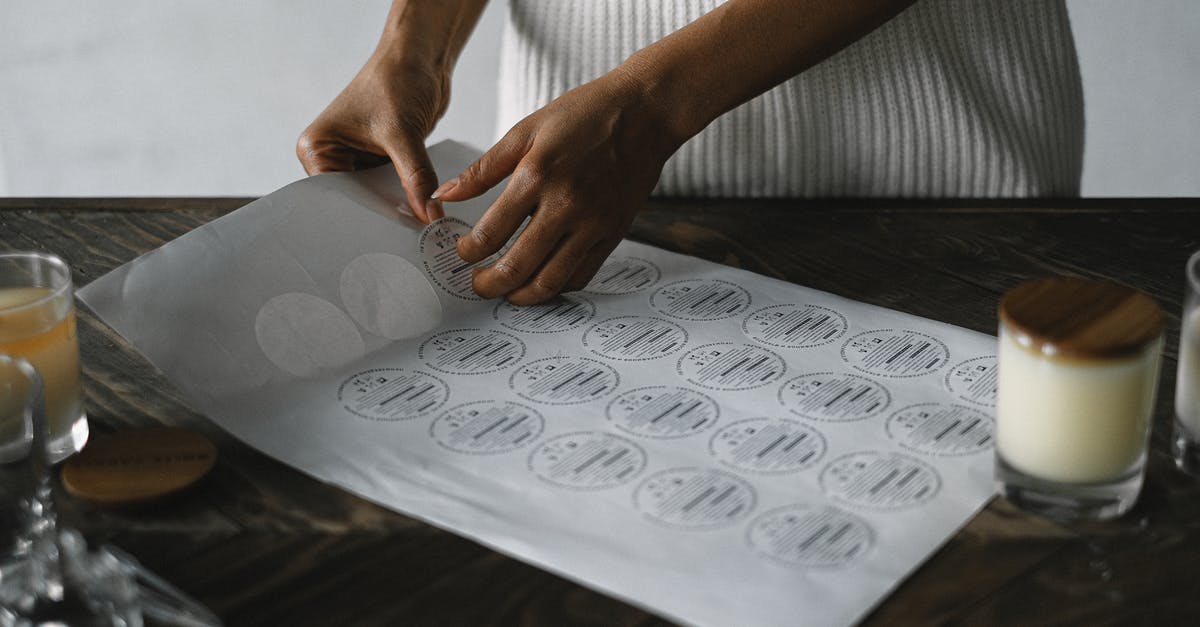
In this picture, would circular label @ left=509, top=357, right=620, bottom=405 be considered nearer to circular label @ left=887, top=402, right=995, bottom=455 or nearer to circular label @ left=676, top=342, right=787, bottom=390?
circular label @ left=676, top=342, right=787, bottom=390

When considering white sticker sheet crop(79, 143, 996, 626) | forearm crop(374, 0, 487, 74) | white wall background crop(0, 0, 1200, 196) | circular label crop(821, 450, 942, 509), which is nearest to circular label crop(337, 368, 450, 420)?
white sticker sheet crop(79, 143, 996, 626)

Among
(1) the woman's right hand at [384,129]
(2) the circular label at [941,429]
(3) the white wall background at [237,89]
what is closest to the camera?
(2) the circular label at [941,429]

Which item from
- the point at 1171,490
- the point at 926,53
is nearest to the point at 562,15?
the point at 926,53

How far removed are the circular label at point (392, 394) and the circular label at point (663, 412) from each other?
3.8 inches

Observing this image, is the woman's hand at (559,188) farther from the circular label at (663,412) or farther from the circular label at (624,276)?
the circular label at (663,412)

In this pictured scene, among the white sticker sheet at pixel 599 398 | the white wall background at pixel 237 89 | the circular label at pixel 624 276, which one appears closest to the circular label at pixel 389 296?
the white sticker sheet at pixel 599 398

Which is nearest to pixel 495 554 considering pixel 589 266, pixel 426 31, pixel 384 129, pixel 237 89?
pixel 589 266

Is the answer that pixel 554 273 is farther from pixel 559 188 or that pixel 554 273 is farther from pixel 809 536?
pixel 809 536

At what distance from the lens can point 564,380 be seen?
63 cm

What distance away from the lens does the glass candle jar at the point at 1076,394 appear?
46 cm

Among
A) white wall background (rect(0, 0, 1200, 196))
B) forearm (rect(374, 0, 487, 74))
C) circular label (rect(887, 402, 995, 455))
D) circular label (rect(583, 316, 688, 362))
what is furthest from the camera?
white wall background (rect(0, 0, 1200, 196))

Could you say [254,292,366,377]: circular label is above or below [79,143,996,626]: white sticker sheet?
above

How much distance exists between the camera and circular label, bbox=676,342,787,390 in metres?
0.62

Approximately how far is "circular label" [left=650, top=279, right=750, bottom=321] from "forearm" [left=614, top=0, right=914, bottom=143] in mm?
101
